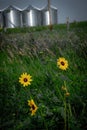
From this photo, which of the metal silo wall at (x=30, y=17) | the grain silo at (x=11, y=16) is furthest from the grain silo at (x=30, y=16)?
the grain silo at (x=11, y=16)

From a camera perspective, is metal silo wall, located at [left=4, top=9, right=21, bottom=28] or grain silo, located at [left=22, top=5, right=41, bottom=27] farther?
grain silo, located at [left=22, top=5, right=41, bottom=27]

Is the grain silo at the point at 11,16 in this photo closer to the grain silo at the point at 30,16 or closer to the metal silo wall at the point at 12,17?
the metal silo wall at the point at 12,17

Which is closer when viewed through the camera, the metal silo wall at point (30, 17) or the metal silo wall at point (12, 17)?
the metal silo wall at point (12, 17)

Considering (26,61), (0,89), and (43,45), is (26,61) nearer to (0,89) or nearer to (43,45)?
(43,45)

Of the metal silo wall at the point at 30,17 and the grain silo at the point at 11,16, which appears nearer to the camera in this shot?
the grain silo at the point at 11,16

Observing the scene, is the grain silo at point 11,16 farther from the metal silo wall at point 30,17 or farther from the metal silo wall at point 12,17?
the metal silo wall at point 30,17

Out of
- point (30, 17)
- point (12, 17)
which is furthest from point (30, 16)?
point (12, 17)

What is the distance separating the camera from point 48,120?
1552mm

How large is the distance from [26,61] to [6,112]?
1.89 meters

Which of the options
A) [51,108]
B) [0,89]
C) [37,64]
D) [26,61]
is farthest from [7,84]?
[26,61]

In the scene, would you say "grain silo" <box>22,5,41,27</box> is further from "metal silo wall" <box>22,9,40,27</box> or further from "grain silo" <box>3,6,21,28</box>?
"grain silo" <box>3,6,21,28</box>

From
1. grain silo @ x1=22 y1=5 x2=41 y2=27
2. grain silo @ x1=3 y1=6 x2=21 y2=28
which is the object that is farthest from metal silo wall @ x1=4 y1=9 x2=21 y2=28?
grain silo @ x1=22 y1=5 x2=41 y2=27

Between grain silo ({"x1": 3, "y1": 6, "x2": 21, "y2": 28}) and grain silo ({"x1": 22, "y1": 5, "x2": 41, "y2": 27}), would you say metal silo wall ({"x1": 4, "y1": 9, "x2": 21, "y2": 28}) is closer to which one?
grain silo ({"x1": 3, "y1": 6, "x2": 21, "y2": 28})

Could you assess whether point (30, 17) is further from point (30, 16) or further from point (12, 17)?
point (12, 17)
